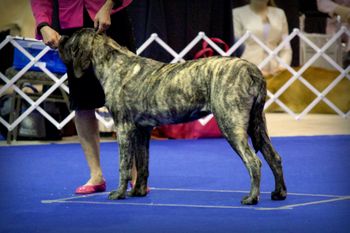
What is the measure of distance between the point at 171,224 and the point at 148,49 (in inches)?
166

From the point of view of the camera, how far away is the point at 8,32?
9.53 meters

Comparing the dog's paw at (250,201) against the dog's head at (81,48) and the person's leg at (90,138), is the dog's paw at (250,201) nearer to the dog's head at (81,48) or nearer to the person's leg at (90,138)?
the person's leg at (90,138)

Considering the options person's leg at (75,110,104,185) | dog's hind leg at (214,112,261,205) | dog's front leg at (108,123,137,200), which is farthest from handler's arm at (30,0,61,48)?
dog's hind leg at (214,112,261,205)

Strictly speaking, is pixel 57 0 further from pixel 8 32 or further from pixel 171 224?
pixel 8 32

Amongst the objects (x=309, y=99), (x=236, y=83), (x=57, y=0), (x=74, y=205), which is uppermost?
(x=57, y=0)

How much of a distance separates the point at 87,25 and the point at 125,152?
75cm

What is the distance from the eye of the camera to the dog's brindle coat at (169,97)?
4000mm

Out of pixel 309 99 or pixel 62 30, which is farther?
pixel 309 99

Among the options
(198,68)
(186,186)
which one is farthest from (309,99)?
(198,68)

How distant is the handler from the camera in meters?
4.51

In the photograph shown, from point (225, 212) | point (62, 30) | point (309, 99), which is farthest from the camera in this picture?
point (309, 99)

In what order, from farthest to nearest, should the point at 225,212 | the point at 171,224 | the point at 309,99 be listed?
1. the point at 309,99
2. the point at 225,212
3. the point at 171,224

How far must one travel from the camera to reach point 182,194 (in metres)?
Answer: 4.52

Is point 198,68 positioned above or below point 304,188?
above
